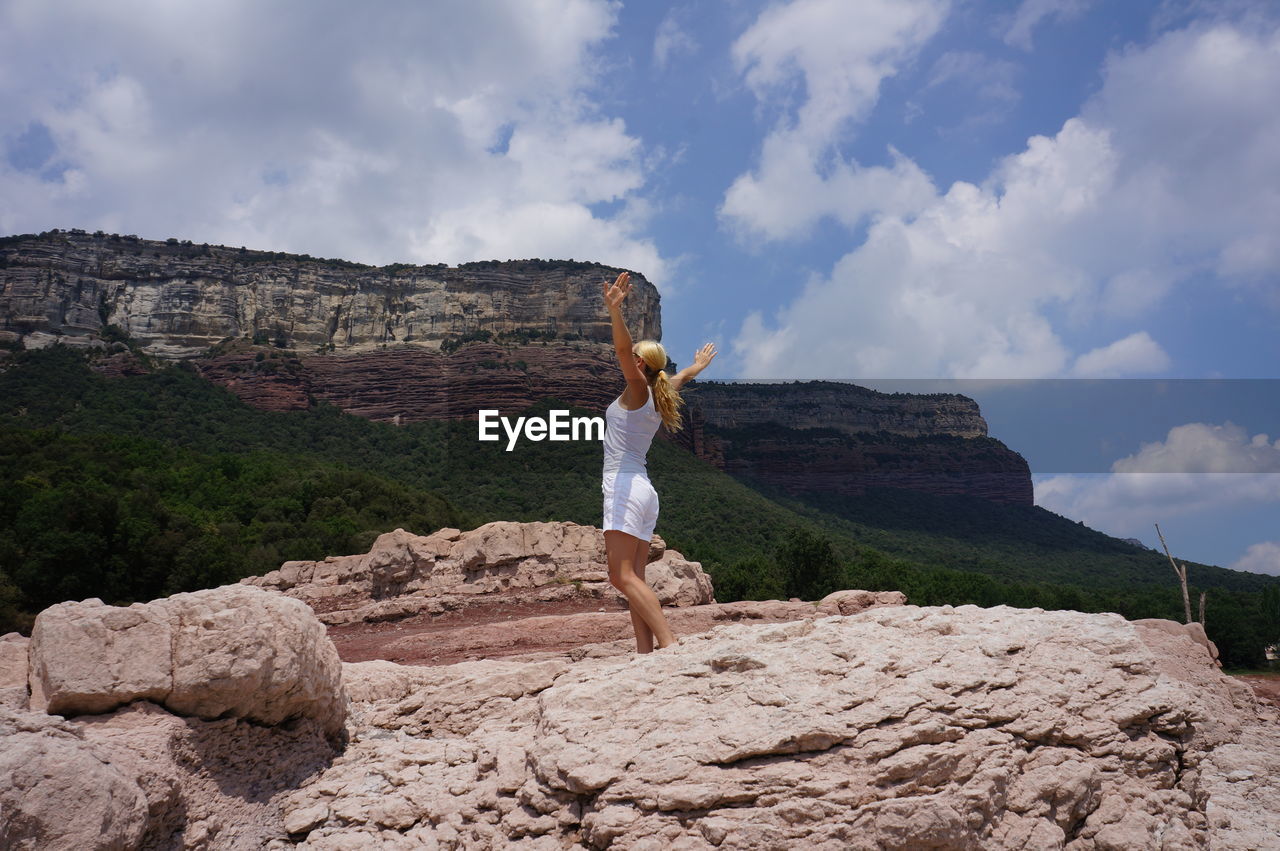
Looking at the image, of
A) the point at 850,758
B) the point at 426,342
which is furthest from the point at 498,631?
the point at 426,342

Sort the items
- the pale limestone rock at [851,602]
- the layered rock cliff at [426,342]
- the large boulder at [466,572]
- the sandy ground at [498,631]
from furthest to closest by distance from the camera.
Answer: the layered rock cliff at [426,342] → the large boulder at [466,572] → the pale limestone rock at [851,602] → the sandy ground at [498,631]

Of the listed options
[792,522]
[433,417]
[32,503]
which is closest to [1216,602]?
[792,522]

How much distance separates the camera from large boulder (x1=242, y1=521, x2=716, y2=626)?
55.5ft

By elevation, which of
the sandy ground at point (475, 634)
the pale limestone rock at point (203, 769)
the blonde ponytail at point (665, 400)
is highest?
the blonde ponytail at point (665, 400)

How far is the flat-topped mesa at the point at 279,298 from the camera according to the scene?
83.4 meters

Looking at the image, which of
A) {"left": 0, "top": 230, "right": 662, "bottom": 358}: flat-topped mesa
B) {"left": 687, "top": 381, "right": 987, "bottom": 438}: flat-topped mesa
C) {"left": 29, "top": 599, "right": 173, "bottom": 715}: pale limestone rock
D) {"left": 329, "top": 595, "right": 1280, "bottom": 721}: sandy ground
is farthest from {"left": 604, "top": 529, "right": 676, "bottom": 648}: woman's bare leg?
{"left": 687, "top": 381, "right": 987, "bottom": 438}: flat-topped mesa

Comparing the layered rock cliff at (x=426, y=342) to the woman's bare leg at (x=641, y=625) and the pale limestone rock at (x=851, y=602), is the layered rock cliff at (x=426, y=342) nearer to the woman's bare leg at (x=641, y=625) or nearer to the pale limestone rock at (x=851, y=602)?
the pale limestone rock at (x=851, y=602)

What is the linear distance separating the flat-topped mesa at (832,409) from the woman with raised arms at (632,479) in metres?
95.2

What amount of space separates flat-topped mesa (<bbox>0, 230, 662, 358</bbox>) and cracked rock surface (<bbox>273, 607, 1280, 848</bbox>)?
3185 inches

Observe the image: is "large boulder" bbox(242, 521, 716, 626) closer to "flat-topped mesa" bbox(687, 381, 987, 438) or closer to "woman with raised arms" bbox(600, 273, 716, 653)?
"woman with raised arms" bbox(600, 273, 716, 653)

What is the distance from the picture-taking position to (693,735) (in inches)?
150

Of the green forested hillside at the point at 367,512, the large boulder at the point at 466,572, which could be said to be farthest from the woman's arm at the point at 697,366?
the green forested hillside at the point at 367,512

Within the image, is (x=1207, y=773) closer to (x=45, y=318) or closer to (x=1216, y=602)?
(x=1216, y=602)

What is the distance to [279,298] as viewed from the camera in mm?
94000
